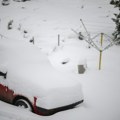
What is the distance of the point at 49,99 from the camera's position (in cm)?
562

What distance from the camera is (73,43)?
45.9ft

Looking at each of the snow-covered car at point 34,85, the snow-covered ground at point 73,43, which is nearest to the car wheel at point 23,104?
the snow-covered car at point 34,85

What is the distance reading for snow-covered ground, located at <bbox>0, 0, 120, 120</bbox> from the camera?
249 inches

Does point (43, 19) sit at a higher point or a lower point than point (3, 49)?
lower

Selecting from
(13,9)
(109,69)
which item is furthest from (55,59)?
(13,9)

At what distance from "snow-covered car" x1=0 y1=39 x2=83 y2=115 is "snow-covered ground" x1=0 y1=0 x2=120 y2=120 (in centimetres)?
23

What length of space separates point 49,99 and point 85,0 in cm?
1945

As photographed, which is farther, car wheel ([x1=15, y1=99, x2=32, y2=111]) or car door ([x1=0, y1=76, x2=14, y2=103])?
car door ([x1=0, y1=76, x2=14, y2=103])

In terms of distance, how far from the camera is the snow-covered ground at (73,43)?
20.8 feet

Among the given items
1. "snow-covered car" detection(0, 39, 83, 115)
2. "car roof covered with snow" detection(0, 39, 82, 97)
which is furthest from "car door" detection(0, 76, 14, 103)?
"car roof covered with snow" detection(0, 39, 82, 97)

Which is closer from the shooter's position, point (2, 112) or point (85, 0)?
point (2, 112)

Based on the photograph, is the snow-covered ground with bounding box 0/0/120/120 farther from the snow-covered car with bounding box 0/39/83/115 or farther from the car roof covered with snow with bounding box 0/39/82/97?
the car roof covered with snow with bounding box 0/39/82/97

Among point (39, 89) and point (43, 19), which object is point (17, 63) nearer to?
point (39, 89)

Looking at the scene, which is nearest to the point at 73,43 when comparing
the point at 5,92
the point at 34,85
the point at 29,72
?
the point at 29,72
